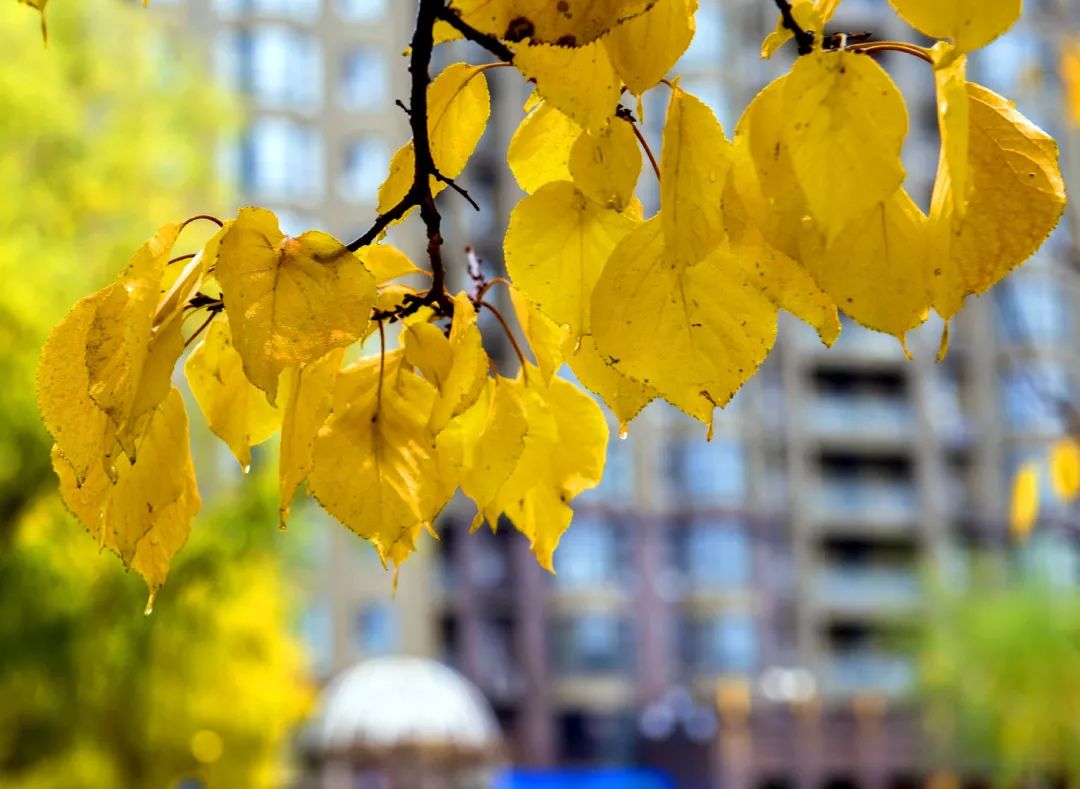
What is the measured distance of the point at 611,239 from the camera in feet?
1.26

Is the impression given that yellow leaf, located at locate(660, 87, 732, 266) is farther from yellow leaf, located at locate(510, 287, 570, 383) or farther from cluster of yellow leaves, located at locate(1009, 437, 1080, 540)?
cluster of yellow leaves, located at locate(1009, 437, 1080, 540)

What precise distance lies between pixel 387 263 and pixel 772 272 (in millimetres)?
176

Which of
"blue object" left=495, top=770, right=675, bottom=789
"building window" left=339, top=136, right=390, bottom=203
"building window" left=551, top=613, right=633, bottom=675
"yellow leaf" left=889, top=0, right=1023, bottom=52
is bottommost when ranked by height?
"blue object" left=495, top=770, right=675, bottom=789

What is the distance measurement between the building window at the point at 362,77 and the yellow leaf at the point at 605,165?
64.1 ft

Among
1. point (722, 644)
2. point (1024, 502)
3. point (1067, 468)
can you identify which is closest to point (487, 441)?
point (1067, 468)

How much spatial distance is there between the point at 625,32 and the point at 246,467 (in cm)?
16

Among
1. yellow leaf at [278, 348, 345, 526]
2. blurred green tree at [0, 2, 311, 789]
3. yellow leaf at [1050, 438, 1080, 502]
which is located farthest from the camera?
blurred green tree at [0, 2, 311, 789]

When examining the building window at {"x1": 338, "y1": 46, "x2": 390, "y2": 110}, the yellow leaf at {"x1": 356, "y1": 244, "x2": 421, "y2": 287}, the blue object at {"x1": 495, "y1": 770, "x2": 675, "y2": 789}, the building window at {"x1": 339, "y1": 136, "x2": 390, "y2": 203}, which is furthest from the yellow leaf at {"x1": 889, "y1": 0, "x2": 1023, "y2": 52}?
the building window at {"x1": 338, "y1": 46, "x2": 390, "y2": 110}

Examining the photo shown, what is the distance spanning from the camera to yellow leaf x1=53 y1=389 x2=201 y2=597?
0.37 metres

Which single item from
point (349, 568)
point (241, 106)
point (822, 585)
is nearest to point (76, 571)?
point (241, 106)

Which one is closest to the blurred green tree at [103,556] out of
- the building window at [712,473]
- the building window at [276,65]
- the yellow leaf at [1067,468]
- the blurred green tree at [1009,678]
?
the yellow leaf at [1067,468]

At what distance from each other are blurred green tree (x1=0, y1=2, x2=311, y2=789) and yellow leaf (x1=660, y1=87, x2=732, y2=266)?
4492mm

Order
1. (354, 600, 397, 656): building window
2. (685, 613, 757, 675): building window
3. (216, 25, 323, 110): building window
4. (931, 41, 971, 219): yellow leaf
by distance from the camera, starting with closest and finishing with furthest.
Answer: (931, 41, 971, 219): yellow leaf
(354, 600, 397, 656): building window
(216, 25, 323, 110): building window
(685, 613, 757, 675): building window

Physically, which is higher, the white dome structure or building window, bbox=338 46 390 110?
building window, bbox=338 46 390 110
